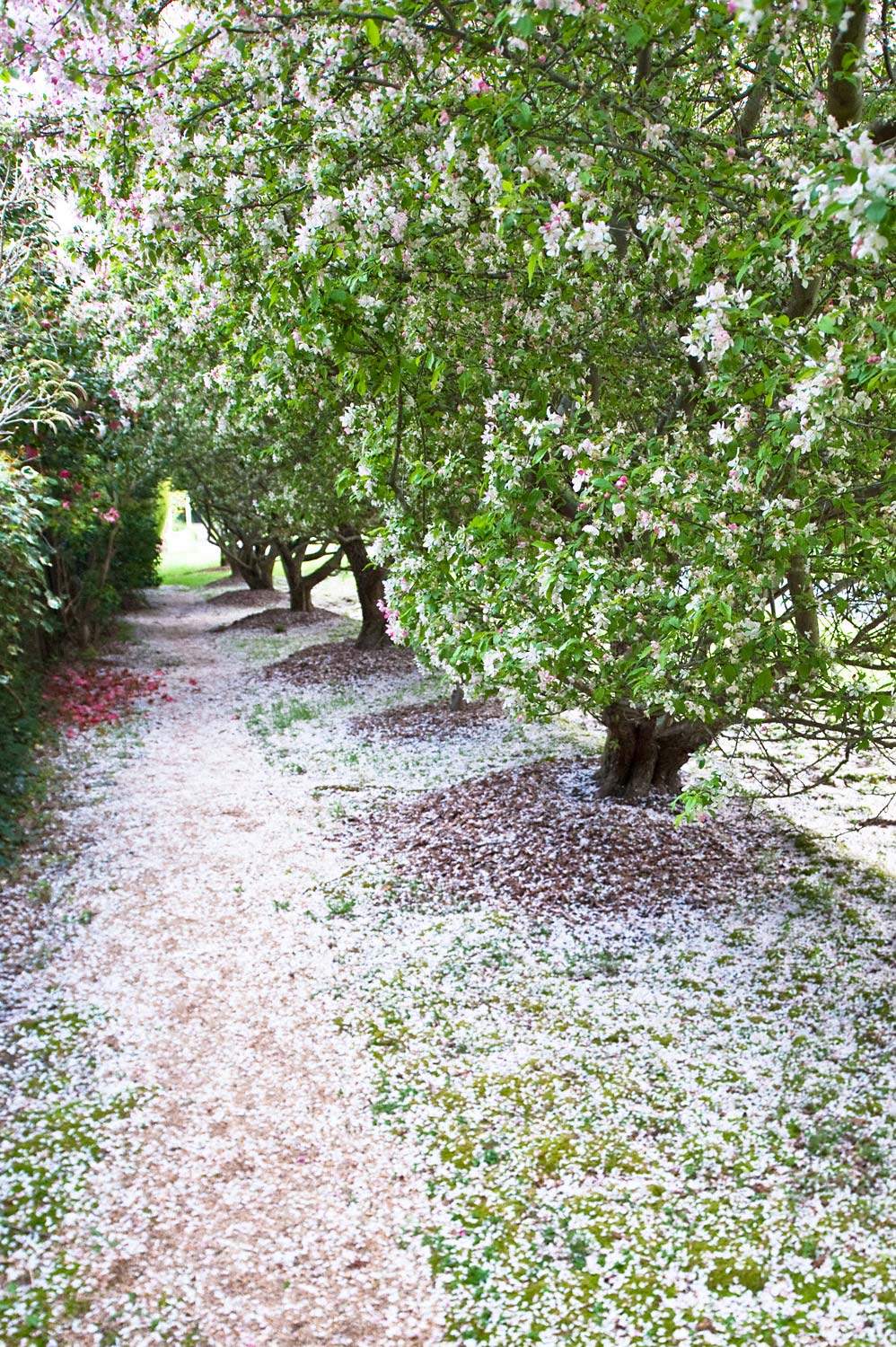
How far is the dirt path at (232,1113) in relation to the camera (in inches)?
176

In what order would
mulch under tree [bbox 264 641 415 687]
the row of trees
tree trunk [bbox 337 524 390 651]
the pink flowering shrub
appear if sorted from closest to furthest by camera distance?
the row of trees
the pink flowering shrub
mulch under tree [bbox 264 641 415 687]
tree trunk [bbox 337 524 390 651]

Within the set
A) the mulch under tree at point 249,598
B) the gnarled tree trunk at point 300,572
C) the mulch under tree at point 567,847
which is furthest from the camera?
the mulch under tree at point 249,598

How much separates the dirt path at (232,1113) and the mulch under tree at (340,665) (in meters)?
7.91

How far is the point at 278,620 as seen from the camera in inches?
1069

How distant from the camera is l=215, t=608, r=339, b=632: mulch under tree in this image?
86.5ft

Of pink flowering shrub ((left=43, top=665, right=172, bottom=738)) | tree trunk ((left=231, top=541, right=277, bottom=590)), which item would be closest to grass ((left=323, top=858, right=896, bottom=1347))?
pink flowering shrub ((left=43, top=665, right=172, bottom=738))

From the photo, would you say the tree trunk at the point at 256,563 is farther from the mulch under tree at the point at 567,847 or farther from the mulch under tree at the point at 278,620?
the mulch under tree at the point at 567,847

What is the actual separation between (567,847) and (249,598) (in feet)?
84.7

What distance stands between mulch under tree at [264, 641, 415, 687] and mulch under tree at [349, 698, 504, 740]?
286 cm

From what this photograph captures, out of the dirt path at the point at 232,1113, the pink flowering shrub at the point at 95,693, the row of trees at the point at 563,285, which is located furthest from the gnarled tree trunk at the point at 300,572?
the row of trees at the point at 563,285

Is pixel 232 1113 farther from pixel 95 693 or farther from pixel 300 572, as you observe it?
pixel 300 572

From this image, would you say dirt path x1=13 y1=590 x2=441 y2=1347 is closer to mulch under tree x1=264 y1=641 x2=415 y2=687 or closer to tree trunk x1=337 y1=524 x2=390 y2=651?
mulch under tree x1=264 y1=641 x2=415 y2=687

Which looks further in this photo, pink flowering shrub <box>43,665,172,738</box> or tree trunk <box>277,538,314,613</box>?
tree trunk <box>277,538,314,613</box>

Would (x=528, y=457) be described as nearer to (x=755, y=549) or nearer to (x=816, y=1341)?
(x=755, y=549)
